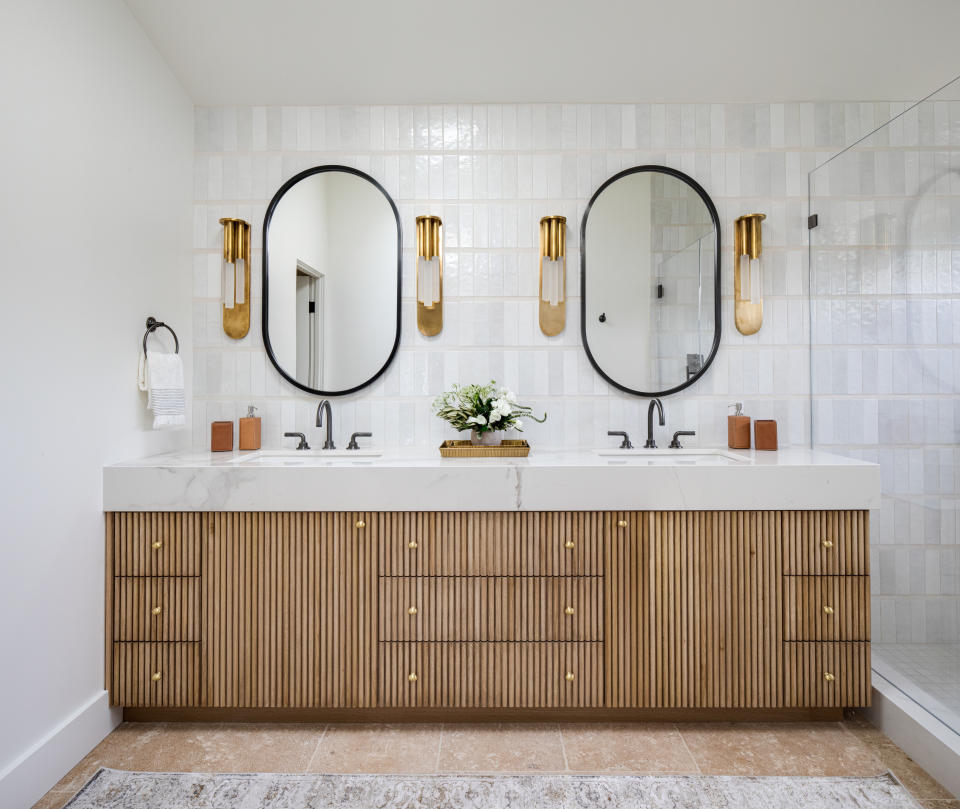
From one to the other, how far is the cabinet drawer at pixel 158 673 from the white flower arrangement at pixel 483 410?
1175 mm

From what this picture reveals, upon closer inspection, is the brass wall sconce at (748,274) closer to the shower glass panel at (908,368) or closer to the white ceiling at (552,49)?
the shower glass panel at (908,368)

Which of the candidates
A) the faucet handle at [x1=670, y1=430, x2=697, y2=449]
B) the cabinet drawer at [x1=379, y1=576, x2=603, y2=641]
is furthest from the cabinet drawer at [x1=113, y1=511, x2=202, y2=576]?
the faucet handle at [x1=670, y1=430, x2=697, y2=449]

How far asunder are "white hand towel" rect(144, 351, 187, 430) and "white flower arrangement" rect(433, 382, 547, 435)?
3.16 feet

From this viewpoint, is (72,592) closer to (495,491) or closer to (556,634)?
(495,491)

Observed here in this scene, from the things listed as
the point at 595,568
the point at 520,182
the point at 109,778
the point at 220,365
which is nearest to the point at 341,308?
the point at 220,365

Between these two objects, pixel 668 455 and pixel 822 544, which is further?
pixel 668 455

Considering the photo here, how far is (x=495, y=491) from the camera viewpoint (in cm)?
185

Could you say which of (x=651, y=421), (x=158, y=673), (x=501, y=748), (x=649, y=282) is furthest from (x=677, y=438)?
(x=158, y=673)

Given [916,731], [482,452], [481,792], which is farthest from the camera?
[482,452]

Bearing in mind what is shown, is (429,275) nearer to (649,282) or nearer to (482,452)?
(482,452)

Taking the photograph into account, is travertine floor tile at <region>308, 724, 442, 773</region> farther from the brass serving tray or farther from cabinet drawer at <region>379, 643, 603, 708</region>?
the brass serving tray

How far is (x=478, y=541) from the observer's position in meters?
1.86

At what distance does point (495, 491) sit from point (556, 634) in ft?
1.67

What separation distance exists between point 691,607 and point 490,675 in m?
0.69
